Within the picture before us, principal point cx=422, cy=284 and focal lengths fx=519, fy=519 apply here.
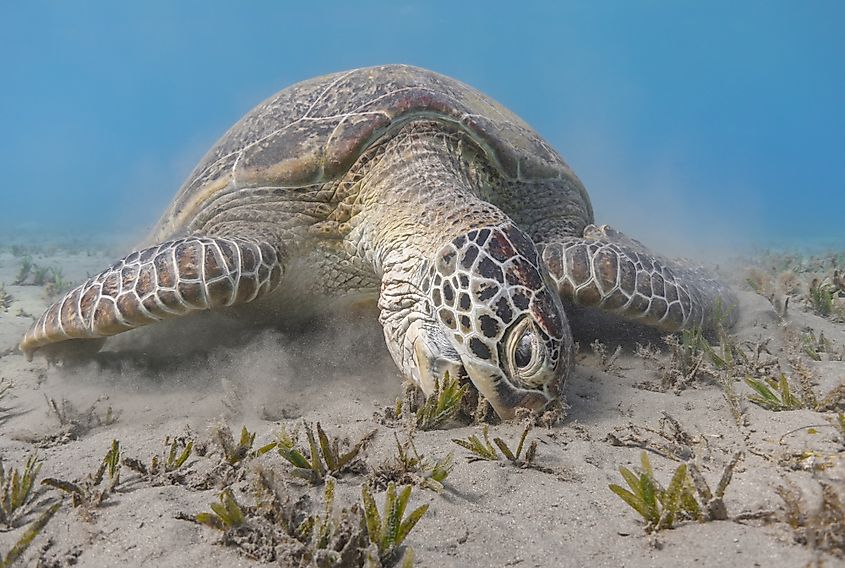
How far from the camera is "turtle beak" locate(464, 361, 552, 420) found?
90.0 inches

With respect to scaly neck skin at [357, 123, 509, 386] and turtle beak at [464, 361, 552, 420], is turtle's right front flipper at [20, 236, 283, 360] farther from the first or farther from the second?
turtle beak at [464, 361, 552, 420]

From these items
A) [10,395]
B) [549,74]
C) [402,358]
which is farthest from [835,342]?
[549,74]

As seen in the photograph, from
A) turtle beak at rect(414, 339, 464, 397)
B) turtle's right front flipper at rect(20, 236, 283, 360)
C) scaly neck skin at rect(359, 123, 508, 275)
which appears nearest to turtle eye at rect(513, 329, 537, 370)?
turtle beak at rect(414, 339, 464, 397)

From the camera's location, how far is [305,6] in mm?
105250

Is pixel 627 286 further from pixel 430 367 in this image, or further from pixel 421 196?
pixel 430 367

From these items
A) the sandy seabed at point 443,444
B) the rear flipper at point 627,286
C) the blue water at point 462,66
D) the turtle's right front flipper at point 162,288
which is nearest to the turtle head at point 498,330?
the sandy seabed at point 443,444

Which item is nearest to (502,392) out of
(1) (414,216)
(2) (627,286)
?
(1) (414,216)

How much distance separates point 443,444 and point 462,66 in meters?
125

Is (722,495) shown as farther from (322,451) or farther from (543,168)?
(543,168)

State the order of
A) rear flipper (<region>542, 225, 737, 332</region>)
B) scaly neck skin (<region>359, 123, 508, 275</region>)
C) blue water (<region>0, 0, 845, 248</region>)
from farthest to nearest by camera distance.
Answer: blue water (<region>0, 0, 845, 248</region>) → rear flipper (<region>542, 225, 737, 332</region>) → scaly neck skin (<region>359, 123, 508, 275</region>)

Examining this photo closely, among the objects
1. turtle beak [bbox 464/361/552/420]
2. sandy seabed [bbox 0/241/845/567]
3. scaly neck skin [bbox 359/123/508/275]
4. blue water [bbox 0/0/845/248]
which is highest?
blue water [bbox 0/0/845/248]

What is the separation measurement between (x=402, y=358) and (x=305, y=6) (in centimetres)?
11955

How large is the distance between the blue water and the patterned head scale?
3443 inches

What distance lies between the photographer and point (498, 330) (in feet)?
7.51
